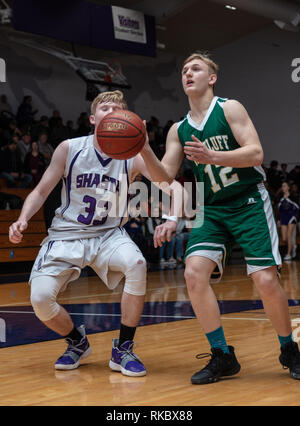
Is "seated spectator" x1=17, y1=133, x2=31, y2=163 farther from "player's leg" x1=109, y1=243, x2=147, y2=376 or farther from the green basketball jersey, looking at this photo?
the green basketball jersey

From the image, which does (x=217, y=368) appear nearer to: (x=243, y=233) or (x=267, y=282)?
(x=267, y=282)

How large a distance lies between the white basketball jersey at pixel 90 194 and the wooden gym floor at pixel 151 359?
83 cm

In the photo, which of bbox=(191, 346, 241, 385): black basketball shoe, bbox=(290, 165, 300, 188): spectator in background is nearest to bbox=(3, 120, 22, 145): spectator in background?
bbox=(290, 165, 300, 188): spectator in background

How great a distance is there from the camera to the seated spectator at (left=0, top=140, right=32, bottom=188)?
12.2 m

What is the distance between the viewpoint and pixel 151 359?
3707 millimetres

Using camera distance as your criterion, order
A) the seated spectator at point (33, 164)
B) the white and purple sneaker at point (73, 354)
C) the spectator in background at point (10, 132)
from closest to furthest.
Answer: the white and purple sneaker at point (73, 354) < the seated spectator at point (33, 164) < the spectator in background at point (10, 132)

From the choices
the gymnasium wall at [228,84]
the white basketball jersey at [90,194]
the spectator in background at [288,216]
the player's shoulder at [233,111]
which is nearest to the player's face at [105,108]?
the white basketball jersey at [90,194]

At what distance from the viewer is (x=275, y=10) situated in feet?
51.3

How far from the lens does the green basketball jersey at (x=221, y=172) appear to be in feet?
10.7

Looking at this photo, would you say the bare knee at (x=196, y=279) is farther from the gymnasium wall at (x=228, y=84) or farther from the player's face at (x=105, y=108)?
the gymnasium wall at (x=228, y=84)

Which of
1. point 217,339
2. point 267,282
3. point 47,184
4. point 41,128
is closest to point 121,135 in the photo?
point 47,184

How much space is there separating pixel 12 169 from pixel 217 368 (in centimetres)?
1001

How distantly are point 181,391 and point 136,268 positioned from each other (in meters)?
0.77

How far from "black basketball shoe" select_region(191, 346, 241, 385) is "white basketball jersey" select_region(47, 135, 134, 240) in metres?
0.99
